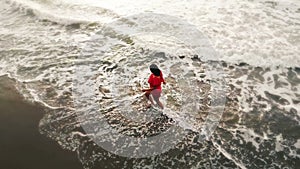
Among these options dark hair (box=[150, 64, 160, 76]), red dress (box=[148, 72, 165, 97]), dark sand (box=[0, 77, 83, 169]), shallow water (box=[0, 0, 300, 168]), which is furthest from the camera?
red dress (box=[148, 72, 165, 97])

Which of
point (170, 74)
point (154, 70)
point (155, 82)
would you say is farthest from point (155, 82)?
point (170, 74)

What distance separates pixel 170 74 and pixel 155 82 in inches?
59.1

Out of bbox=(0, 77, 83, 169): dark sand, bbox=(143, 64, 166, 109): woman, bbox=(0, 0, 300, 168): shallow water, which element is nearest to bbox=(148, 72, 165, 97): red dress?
bbox=(143, 64, 166, 109): woman

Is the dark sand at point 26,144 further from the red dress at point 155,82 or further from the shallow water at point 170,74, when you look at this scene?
the red dress at point 155,82

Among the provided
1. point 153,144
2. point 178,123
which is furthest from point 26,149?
point 178,123

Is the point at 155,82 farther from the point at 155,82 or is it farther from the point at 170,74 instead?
the point at 170,74

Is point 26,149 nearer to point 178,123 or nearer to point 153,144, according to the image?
point 153,144

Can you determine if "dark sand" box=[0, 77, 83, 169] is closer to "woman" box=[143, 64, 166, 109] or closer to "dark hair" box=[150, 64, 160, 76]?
"woman" box=[143, 64, 166, 109]

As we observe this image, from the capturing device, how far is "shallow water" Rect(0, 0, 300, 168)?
5590 mm

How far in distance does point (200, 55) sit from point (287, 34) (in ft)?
8.78

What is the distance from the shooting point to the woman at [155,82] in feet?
19.6

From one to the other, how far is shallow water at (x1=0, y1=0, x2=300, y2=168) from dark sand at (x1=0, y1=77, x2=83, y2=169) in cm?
20

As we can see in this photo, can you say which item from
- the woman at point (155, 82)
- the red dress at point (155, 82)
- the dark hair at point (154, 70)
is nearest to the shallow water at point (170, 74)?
the woman at point (155, 82)

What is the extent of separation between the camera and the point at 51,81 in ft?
23.9
